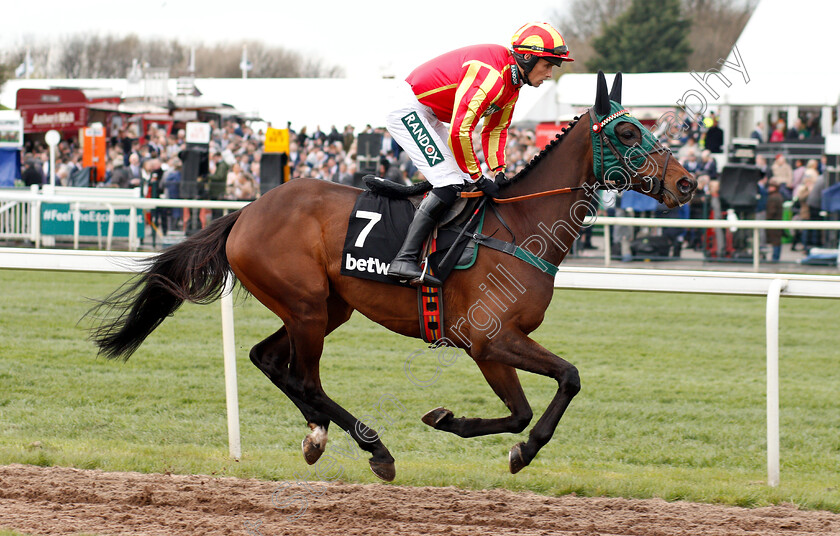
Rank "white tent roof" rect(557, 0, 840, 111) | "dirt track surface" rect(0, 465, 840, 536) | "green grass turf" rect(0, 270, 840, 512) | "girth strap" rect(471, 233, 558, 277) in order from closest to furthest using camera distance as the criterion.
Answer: "dirt track surface" rect(0, 465, 840, 536), "girth strap" rect(471, 233, 558, 277), "green grass turf" rect(0, 270, 840, 512), "white tent roof" rect(557, 0, 840, 111)

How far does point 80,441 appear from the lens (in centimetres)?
513

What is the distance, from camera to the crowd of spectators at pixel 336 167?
42.3 feet

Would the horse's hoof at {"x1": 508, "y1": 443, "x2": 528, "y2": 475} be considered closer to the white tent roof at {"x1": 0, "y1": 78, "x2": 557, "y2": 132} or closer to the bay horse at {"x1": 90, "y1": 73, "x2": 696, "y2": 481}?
the bay horse at {"x1": 90, "y1": 73, "x2": 696, "y2": 481}

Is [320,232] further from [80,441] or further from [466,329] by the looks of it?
[80,441]

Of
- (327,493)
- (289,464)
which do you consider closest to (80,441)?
(289,464)

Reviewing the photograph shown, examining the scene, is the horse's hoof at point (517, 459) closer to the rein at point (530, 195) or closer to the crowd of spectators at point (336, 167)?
the rein at point (530, 195)

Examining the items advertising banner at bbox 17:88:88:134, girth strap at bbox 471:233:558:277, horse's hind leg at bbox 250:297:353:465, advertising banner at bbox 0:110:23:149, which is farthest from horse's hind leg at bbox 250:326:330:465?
advertising banner at bbox 17:88:88:134

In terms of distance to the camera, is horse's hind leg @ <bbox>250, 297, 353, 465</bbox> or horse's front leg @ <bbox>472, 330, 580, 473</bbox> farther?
horse's hind leg @ <bbox>250, 297, 353, 465</bbox>

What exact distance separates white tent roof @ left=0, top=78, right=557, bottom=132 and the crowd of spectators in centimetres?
224

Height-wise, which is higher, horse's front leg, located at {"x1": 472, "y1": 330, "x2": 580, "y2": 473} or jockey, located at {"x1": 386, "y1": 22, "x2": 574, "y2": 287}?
jockey, located at {"x1": 386, "y1": 22, "x2": 574, "y2": 287}

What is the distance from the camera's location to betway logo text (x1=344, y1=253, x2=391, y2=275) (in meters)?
4.18

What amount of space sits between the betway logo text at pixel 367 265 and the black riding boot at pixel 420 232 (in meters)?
0.08

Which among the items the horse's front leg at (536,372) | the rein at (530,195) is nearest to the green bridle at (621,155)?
the rein at (530,195)

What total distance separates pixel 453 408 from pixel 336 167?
10715 mm
